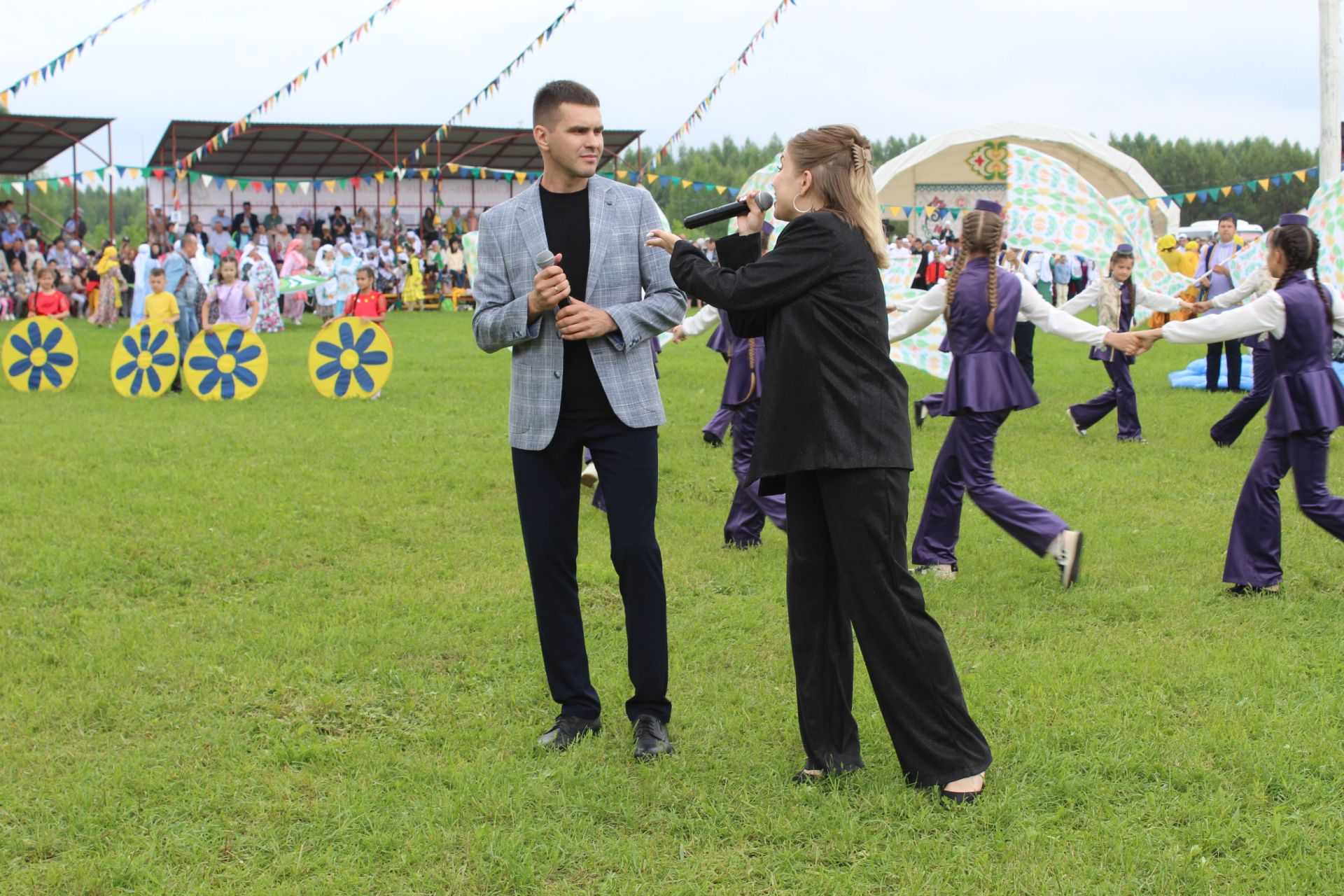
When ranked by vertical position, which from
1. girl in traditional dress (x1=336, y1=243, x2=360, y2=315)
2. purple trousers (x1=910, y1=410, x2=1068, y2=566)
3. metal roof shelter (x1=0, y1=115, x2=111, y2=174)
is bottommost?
purple trousers (x1=910, y1=410, x2=1068, y2=566)

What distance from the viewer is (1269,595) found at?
5.48m

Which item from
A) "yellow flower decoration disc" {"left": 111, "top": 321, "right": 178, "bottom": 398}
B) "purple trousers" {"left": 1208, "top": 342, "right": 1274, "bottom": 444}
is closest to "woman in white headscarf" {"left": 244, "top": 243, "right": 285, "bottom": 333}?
"yellow flower decoration disc" {"left": 111, "top": 321, "right": 178, "bottom": 398}

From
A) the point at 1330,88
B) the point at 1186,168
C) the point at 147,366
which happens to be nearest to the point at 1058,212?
the point at 1330,88

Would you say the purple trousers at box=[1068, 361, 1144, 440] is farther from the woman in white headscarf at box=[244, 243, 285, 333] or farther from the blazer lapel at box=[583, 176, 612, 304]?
the woman in white headscarf at box=[244, 243, 285, 333]

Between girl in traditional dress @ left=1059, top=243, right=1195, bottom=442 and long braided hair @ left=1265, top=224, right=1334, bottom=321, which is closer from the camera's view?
long braided hair @ left=1265, top=224, right=1334, bottom=321

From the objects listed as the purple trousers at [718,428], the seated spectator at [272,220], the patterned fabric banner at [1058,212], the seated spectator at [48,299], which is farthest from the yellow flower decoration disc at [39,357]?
the seated spectator at [272,220]

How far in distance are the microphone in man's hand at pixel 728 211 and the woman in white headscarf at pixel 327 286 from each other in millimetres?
21104

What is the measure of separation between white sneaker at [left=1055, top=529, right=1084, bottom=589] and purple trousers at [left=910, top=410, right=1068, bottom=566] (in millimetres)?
101

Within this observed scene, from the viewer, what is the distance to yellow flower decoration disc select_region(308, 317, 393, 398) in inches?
482

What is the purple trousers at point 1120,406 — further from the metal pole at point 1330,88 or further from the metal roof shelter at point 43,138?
the metal roof shelter at point 43,138

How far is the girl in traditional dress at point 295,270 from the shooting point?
2373 centimetres

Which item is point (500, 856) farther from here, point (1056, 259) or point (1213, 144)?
point (1213, 144)

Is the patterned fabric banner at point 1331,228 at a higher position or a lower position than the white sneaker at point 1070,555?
higher

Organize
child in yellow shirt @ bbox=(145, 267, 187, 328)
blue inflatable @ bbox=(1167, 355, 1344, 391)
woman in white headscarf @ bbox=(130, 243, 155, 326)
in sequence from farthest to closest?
woman in white headscarf @ bbox=(130, 243, 155, 326)
blue inflatable @ bbox=(1167, 355, 1344, 391)
child in yellow shirt @ bbox=(145, 267, 187, 328)
